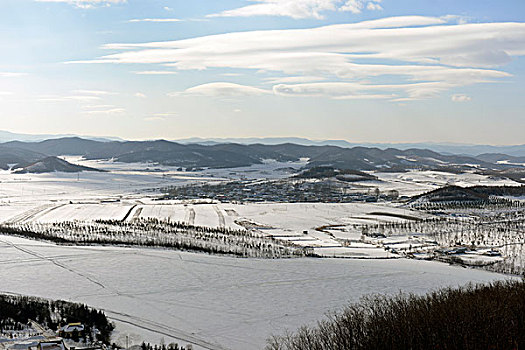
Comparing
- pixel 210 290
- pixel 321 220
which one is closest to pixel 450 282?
pixel 210 290

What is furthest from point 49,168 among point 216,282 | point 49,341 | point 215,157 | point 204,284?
point 49,341

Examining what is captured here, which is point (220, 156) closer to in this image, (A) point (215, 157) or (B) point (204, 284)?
(A) point (215, 157)

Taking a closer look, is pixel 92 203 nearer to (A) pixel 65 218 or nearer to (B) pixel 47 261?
(A) pixel 65 218

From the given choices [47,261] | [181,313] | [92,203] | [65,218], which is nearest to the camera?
[181,313]

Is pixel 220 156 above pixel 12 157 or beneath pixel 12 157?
above

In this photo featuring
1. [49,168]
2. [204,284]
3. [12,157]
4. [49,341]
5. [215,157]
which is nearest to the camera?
[49,341]

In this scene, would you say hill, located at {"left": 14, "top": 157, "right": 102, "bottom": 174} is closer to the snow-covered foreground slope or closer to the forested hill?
the forested hill

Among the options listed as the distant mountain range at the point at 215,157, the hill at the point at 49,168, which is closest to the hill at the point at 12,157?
the distant mountain range at the point at 215,157

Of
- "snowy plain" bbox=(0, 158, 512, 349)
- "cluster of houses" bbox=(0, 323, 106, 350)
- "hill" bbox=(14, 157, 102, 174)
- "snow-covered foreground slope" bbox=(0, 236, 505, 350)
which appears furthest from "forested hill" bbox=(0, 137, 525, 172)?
Answer: "cluster of houses" bbox=(0, 323, 106, 350)

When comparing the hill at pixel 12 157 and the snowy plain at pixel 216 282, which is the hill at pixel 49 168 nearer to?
the hill at pixel 12 157
